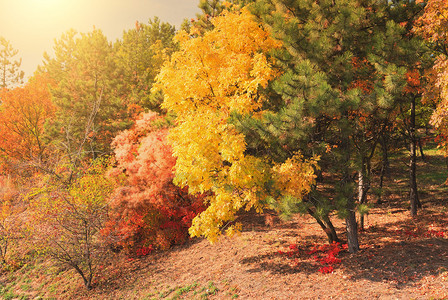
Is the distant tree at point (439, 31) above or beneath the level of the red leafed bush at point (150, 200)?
above

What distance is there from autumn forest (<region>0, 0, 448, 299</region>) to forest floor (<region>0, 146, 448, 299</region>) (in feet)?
0.23

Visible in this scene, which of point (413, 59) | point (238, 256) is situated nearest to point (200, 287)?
point (238, 256)

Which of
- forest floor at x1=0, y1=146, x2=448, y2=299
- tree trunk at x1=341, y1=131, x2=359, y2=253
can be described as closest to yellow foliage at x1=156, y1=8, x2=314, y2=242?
tree trunk at x1=341, y1=131, x2=359, y2=253

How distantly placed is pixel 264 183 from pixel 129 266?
8.91 metres

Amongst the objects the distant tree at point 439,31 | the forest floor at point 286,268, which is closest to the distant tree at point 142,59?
the forest floor at point 286,268

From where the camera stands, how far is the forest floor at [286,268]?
765cm

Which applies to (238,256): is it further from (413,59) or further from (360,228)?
(413,59)

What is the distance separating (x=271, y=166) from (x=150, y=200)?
22.0 ft

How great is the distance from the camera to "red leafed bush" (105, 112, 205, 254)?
13328 mm

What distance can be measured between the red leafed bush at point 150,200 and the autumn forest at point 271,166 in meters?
0.10

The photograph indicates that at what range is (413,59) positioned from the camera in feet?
25.6

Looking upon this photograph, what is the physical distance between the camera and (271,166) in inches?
384

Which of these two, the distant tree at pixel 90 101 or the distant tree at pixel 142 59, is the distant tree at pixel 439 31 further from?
the distant tree at pixel 90 101

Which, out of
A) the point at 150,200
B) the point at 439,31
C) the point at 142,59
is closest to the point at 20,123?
the point at 142,59
